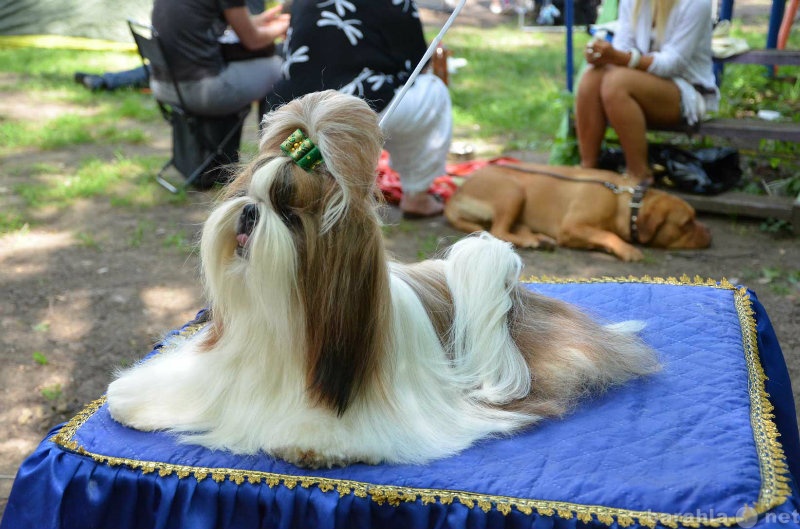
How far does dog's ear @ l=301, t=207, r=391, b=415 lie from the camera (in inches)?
74.9

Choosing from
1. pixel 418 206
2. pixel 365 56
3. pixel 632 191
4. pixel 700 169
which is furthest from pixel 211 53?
pixel 700 169

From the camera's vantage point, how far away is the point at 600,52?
5.18 m

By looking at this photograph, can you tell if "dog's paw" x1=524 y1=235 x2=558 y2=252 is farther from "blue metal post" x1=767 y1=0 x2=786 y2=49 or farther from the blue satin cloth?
"blue metal post" x1=767 y1=0 x2=786 y2=49

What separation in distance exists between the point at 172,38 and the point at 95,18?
229 inches

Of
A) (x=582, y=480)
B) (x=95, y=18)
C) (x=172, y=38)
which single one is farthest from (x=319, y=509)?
(x=95, y=18)

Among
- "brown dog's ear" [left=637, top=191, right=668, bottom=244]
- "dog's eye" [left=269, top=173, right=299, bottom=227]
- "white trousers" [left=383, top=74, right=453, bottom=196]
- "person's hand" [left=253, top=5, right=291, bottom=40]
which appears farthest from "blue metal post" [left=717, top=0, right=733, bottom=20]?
"dog's eye" [left=269, top=173, right=299, bottom=227]

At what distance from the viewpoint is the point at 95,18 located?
414 inches

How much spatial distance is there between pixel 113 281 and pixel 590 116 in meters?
3.14

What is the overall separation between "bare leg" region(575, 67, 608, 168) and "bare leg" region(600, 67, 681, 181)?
0.18ft

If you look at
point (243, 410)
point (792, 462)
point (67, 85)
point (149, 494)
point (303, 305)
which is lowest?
point (67, 85)

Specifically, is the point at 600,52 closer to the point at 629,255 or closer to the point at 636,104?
the point at 636,104

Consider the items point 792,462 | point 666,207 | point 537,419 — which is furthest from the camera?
point 666,207

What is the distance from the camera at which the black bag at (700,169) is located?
546 centimetres

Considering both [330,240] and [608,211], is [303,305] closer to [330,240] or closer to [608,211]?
[330,240]
